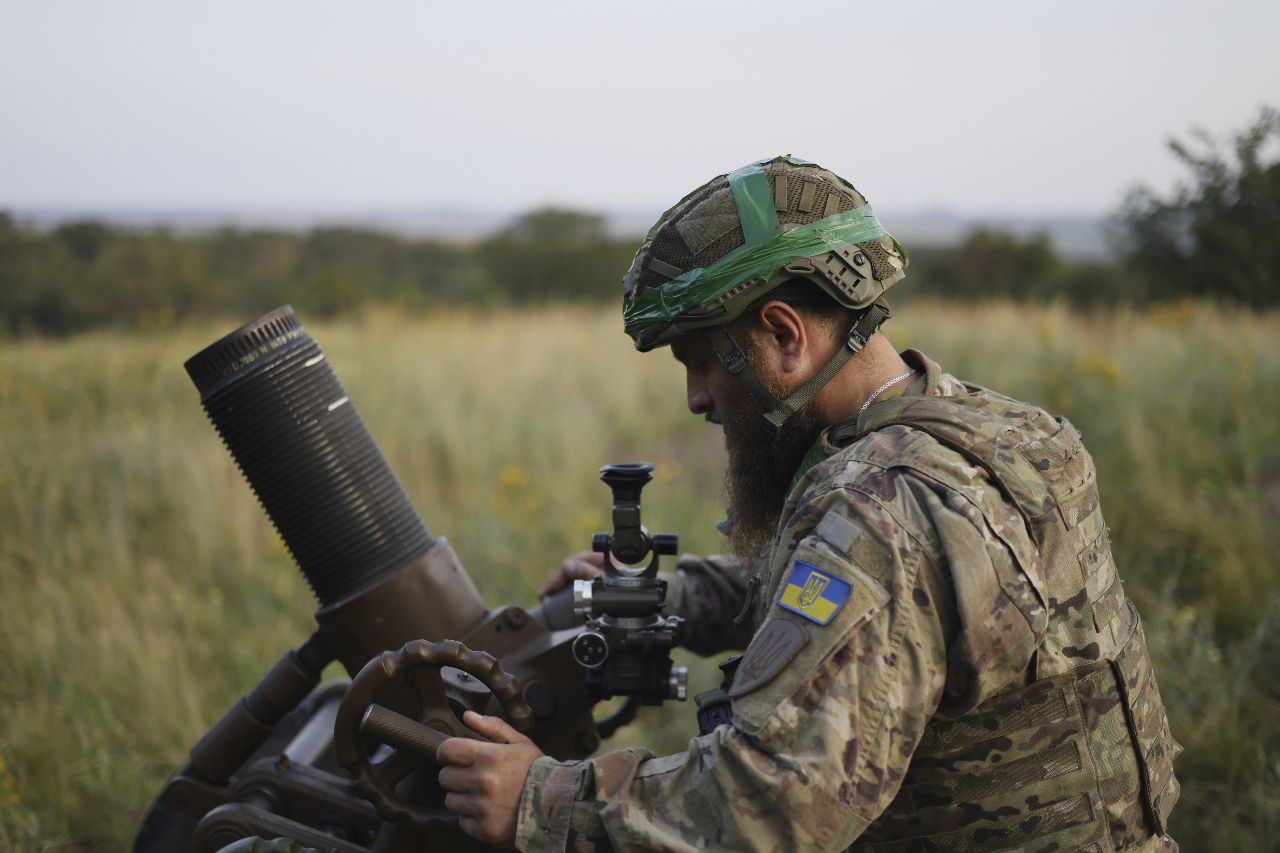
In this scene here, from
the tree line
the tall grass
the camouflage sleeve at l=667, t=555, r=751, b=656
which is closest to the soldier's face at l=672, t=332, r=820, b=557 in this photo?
the camouflage sleeve at l=667, t=555, r=751, b=656

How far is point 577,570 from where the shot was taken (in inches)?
101

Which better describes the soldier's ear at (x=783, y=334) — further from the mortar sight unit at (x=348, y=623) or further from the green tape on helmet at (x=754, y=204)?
the mortar sight unit at (x=348, y=623)

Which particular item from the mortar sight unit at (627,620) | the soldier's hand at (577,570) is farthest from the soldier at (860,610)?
the soldier's hand at (577,570)

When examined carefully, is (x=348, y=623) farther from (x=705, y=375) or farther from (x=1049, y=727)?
(x=1049, y=727)

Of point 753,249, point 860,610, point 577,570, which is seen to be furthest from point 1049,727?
point 577,570

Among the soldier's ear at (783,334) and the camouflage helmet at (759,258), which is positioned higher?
the camouflage helmet at (759,258)

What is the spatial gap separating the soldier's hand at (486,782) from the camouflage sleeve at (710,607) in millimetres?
847

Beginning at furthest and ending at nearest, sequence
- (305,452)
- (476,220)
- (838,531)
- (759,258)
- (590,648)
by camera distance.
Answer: (476,220), (305,452), (590,648), (759,258), (838,531)

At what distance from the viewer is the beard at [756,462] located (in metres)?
2.08

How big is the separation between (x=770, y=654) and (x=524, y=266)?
31038 mm

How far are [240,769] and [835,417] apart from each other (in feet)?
6.04

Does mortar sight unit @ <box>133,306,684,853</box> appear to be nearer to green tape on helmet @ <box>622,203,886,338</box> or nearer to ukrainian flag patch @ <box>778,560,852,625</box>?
green tape on helmet @ <box>622,203,886,338</box>

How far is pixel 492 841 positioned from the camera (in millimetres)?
1690

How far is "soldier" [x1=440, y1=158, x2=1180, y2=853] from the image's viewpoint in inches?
60.1
